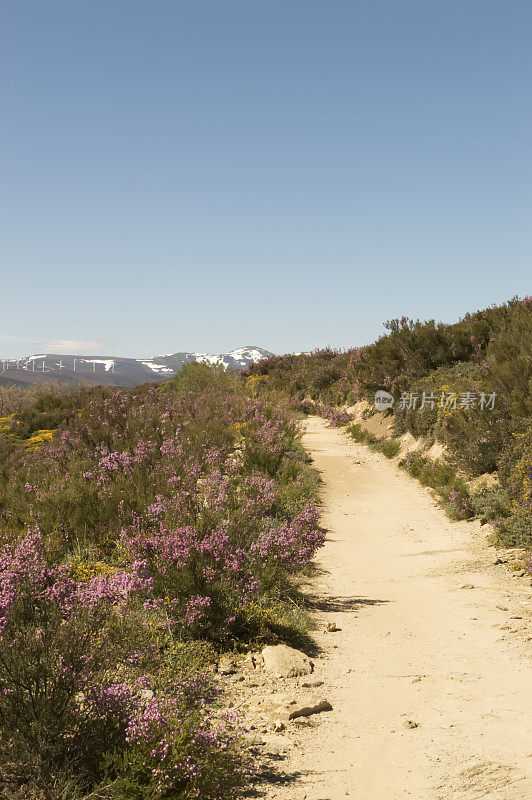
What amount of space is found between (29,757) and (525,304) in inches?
761

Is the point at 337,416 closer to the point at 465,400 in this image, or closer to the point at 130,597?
the point at 465,400

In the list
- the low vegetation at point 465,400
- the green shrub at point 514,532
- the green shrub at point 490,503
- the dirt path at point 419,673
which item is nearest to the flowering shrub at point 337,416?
the low vegetation at point 465,400

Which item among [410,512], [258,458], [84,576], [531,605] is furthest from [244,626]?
[410,512]

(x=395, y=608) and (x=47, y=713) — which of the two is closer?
(x=47, y=713)

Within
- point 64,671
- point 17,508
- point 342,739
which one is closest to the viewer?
point 64,671

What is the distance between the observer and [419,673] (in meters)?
4.86

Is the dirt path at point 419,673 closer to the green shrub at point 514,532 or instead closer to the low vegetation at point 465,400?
the green shrub at point 514,532

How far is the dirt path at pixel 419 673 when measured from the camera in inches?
132

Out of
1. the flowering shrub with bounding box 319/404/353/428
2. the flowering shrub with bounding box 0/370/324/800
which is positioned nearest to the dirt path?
the flowering shrub with bounding box 0/370/324/800

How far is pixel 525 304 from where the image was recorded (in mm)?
18391

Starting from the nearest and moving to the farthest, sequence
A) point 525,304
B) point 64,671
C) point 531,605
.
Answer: point 64,671 < point 531,605 < point 525,304

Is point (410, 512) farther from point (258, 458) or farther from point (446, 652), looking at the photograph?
point (446, 652)

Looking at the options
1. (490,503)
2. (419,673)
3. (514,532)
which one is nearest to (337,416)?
(490,503)

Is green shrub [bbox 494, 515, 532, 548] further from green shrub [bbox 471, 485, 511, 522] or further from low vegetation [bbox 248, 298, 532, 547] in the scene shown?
green shrub [bbox 471, 485, 511, 522]
